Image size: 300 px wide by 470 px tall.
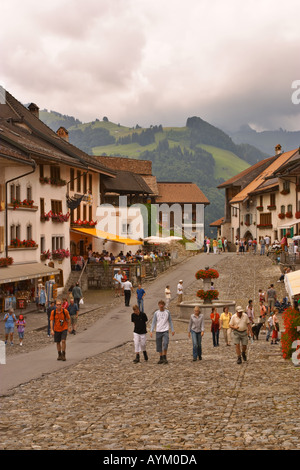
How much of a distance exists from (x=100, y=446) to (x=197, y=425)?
1.91 metres

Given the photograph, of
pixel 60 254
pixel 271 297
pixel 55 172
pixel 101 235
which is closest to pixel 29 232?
pixel 60 254

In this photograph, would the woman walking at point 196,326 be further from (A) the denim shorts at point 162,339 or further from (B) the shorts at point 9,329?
(B) the shorts at point 9,329

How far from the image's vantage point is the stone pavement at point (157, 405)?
33.0 ft

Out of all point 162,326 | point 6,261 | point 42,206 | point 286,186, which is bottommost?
point 162,326

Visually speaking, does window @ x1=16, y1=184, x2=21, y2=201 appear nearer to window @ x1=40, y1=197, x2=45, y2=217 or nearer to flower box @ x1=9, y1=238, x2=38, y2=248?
flower box @ x1=9, y1=238, x2=38, y2=248

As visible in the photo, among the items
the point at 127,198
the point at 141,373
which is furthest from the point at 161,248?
the point at 141,373

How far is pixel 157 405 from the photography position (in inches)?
505

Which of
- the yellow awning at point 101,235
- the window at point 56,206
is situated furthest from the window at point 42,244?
the yellow awning at point 101,235

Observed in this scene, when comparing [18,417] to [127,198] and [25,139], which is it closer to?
[25,139]

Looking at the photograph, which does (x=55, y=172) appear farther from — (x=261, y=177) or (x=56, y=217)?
(x=261, y=177)

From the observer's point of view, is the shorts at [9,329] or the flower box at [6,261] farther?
the flower box at [6,261]

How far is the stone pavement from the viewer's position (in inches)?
396

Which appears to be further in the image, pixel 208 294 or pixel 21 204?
pixel 21 204

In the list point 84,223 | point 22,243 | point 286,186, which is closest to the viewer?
point 22,243
